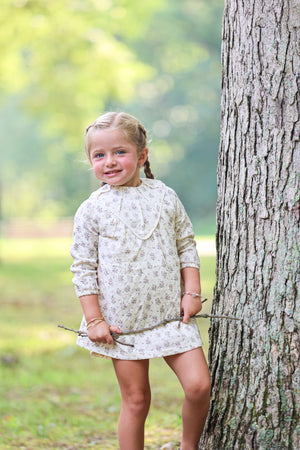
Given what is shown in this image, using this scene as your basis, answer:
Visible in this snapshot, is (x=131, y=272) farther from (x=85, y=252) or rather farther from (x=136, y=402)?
(x=136, y=402)

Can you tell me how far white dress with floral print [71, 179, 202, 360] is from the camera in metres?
2.51

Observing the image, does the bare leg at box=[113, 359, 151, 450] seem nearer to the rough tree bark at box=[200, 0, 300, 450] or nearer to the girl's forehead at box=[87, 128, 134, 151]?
the rough tree bark at box=[200, 0, 300, 450]

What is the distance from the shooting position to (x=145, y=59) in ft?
89.5

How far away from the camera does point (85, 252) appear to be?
255cm

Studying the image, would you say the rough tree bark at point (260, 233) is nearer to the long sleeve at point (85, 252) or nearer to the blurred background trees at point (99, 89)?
the long sleeve at point (85, 252)

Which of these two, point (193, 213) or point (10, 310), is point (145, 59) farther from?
point (10, 310)

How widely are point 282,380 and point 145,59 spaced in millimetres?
26143

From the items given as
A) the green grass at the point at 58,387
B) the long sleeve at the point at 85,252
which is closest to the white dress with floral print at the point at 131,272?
the long sleeve at the point at 85,252

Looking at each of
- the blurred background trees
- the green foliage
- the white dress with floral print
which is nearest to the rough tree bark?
the white dress with floral print

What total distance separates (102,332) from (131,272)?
28cm

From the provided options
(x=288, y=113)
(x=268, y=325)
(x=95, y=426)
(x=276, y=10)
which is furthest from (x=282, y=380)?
(x=95, y=426)

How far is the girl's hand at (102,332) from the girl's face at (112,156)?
617mm

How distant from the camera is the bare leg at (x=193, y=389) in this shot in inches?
95.8

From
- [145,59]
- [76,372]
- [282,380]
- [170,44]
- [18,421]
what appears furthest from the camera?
[145,59]
